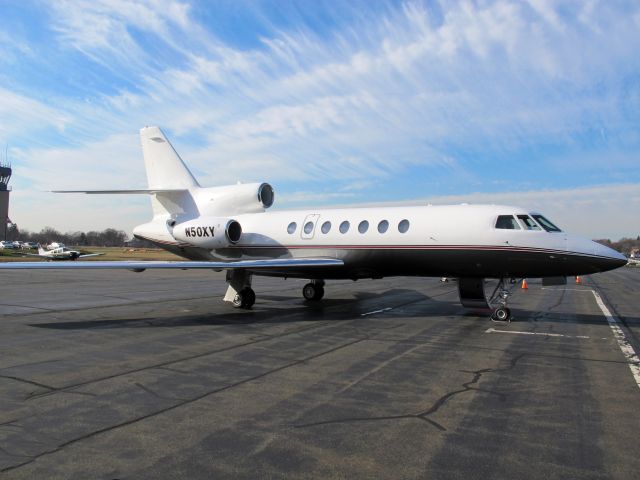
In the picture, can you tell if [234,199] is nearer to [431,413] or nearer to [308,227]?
[308,227]

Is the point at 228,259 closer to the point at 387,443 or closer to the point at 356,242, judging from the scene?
the point at 356,242

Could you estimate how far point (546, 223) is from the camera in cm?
1241

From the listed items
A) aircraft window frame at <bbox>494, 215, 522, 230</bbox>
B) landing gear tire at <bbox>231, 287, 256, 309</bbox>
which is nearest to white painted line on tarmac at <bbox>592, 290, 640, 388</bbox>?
aircraft window frame at <bbox>494, 215, 522, 230</bbox>

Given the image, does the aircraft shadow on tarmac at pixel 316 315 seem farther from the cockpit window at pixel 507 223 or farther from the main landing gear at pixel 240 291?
the cockpit window at pixel 507 223

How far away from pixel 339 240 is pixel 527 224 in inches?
208

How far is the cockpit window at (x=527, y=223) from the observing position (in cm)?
1230

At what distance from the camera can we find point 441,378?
268 inches

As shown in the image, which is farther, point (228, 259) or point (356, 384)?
point (228, 259)

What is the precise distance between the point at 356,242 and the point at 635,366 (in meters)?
8.02

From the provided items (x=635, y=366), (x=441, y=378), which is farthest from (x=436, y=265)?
(x=441, y=378)

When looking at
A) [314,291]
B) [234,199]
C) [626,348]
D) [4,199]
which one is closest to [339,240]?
[314,291]

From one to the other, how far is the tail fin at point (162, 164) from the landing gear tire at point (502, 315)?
1171 centimetres

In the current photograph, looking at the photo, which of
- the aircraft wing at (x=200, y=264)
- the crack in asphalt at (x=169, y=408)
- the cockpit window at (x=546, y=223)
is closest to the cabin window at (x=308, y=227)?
the aircraft wing at (x=200, y=264)

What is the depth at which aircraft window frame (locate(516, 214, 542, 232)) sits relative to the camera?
482 inches
